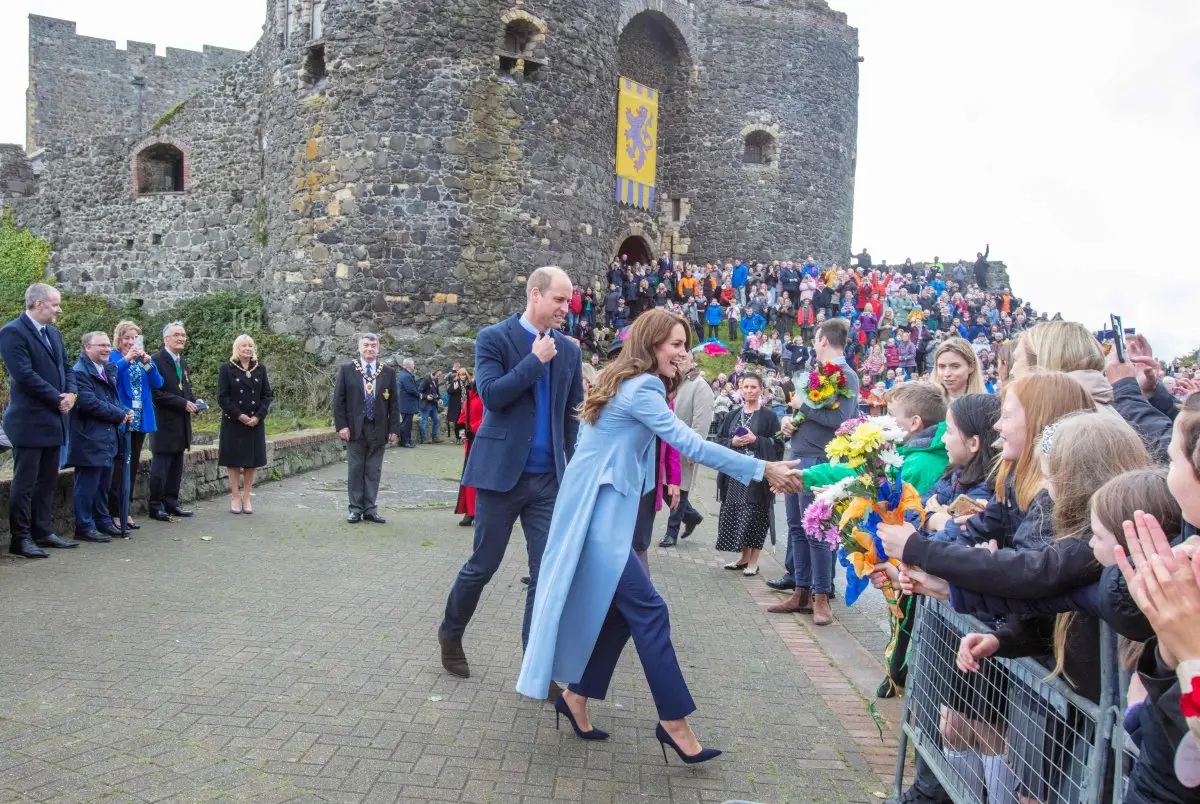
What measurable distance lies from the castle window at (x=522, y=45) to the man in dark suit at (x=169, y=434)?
1248 centimetres

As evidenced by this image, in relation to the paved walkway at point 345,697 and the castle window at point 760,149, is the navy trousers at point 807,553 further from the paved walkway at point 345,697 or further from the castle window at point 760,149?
the castle window at point 760,149

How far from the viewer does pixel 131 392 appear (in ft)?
27.6

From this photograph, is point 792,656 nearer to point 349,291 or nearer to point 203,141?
point 349,291

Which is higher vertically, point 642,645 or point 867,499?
point 867,499

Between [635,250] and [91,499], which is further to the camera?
[635,250]

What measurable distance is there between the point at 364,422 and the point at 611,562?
625cm

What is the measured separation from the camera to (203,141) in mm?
22766

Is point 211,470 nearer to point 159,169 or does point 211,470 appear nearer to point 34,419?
point 34,419

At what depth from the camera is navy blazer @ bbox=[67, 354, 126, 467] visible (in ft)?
25.0

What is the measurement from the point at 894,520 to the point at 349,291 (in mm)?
17301

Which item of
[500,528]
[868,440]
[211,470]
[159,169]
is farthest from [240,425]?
[159,169]

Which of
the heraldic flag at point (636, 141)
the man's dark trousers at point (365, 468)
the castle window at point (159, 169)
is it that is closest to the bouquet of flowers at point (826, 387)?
the man's dark trousers at point (365, 468)

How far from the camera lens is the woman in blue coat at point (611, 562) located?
12.5 feet

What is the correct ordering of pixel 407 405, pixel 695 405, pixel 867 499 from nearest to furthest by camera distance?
1. pixel 867 499
2. pixel 695 405
3. pixel 407 405
